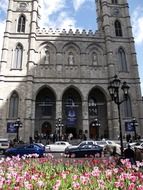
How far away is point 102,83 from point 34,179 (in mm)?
30677

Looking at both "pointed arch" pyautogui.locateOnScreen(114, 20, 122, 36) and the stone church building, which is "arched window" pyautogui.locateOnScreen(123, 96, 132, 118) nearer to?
the stone church building

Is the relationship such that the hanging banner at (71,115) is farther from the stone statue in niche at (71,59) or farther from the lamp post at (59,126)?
the stone statue in niche at (71,59)

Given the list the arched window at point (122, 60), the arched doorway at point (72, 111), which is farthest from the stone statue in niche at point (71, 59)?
the arched window at point (122, 60)

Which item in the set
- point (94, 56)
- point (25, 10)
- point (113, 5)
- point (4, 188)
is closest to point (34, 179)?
point (4, 188)

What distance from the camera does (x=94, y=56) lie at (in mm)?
36125

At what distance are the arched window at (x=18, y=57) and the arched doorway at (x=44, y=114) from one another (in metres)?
5.33

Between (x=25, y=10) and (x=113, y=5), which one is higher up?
(x=113, y=5)

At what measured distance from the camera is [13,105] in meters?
31.6

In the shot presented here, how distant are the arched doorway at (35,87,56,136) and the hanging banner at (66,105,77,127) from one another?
2390mm

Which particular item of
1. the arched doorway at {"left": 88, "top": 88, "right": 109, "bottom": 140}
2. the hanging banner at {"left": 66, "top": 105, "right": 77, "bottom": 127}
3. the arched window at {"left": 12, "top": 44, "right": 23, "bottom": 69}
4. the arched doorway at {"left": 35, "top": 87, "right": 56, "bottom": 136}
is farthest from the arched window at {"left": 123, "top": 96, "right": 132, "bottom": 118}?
the arched window at {"left": 12, "top": 44, "right": 23, "bottom": 69}

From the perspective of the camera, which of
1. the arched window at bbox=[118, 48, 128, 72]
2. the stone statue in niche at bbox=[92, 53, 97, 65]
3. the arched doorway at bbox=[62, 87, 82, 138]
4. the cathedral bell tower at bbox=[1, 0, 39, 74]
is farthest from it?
the arched window at bbox=[118, 48, 128, 72]

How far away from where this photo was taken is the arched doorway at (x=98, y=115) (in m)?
33.9

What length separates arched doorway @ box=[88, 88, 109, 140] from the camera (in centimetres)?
3391

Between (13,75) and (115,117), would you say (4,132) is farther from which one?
(115,117)
